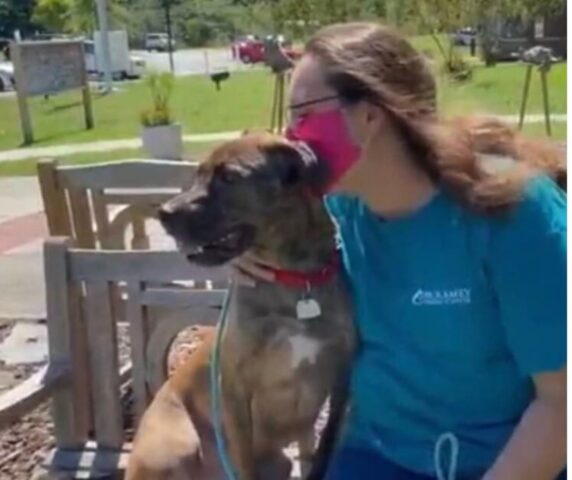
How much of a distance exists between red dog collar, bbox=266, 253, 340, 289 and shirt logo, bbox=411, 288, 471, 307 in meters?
0.52

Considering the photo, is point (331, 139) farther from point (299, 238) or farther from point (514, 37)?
point (514, 37)

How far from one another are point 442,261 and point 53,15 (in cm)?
5900

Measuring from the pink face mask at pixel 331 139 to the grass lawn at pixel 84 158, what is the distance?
14.5m

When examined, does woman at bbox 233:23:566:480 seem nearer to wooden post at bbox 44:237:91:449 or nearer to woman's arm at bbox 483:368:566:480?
woman's arm at bbox 483:368:566:480

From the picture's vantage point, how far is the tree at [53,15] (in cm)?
5837

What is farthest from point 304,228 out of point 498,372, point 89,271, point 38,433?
point 38,433

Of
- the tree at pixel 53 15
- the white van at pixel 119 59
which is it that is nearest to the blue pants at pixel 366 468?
the white van at pixel 119 59

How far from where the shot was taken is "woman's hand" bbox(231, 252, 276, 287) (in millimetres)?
3182

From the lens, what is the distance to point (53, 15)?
59.7m

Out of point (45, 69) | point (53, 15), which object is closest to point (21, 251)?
point (45, 69)

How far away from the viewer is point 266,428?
3396mm

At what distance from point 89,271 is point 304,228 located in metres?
1.17

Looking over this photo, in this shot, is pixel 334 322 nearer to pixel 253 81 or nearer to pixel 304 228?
pixel 304 228

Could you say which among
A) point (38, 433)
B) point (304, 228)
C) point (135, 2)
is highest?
point (304, 228)
